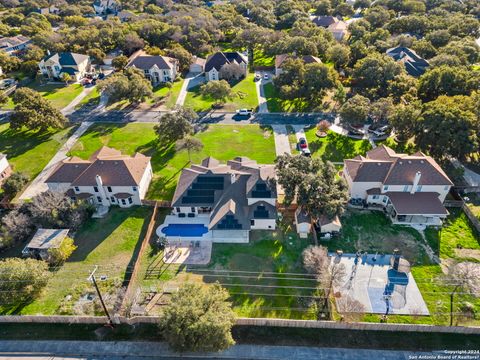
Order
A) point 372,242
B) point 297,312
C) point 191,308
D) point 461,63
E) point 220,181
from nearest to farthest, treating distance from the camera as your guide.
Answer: point 191,308 < point 297,312 < point 372,242 < point 220,181 < point 461,63

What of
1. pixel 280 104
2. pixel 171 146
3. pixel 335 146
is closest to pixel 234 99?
pixel 280 104

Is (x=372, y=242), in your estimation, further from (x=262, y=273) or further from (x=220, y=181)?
(x=220, y=181)

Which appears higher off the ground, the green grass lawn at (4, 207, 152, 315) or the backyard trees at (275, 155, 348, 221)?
the backyard trees at (275, 155, 348, 221)

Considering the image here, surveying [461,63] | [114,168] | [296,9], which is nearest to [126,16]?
[296,9]

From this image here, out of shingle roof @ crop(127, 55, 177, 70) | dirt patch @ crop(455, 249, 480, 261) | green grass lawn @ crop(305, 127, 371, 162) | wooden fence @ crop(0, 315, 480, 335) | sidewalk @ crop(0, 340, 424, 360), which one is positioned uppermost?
shingle roof @ crop(127, 55, 177, 70)

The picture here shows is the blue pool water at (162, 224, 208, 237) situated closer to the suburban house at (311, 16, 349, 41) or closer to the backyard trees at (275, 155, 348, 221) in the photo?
the backyard trees at (275, 155, 348, 221)

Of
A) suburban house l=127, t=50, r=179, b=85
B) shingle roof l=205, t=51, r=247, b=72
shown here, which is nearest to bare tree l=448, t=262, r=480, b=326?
shingle roof l=205, t=51, r=247, b=72
